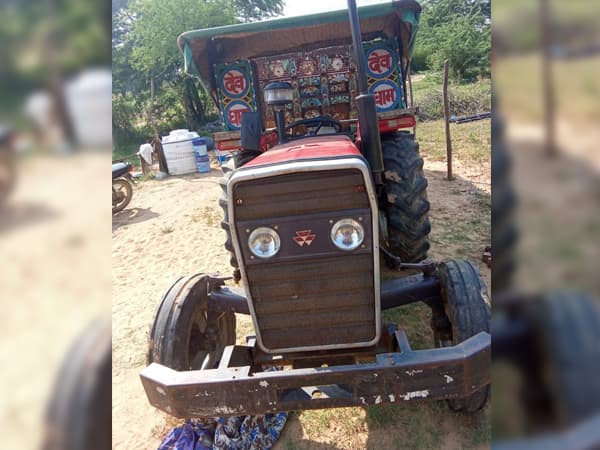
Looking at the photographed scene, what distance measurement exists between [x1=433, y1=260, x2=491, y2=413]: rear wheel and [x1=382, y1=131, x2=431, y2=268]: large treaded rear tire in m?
1.10

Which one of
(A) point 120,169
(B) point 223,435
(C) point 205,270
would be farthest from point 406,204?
(A) point 120,169

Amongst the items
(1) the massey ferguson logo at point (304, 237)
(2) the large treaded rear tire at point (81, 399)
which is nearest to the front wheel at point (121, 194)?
(1) the massey ferguson logo at point (304, 237)

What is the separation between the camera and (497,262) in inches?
18.9

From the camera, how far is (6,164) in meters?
0.49

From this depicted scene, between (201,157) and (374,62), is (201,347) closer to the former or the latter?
(374,62)

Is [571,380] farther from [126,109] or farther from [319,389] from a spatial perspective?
[126,109]

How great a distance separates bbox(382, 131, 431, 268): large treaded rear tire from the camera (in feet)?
11.9

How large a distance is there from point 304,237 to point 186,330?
1111 millimetres

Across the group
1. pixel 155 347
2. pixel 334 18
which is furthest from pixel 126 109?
pixel 155 347

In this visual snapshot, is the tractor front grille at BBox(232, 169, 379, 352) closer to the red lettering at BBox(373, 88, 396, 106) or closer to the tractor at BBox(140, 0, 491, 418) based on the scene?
the tractor at BBox(140, 0, 491, 418)

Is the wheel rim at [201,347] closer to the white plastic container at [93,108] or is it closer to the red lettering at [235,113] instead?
the white plastic container at [93,108]

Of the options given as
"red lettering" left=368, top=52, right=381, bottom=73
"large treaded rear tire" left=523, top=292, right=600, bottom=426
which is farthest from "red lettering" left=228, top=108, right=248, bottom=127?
"large treaded rear tire" left=523, top=292, right=600, bottom=426

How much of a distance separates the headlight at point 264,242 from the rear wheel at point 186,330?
0.89m

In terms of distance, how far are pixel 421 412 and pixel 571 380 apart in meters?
2.59
